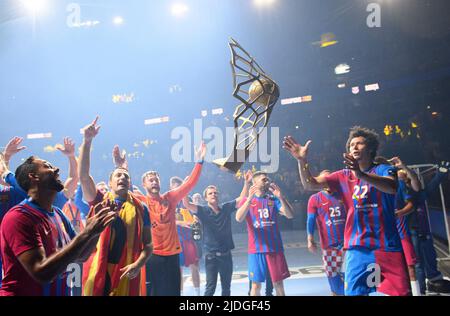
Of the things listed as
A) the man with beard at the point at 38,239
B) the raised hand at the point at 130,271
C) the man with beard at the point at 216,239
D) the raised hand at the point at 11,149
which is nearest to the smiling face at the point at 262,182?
the man with beard at the point at 216,239

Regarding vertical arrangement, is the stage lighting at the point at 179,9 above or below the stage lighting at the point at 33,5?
above

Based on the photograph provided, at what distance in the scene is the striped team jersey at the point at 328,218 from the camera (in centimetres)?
404

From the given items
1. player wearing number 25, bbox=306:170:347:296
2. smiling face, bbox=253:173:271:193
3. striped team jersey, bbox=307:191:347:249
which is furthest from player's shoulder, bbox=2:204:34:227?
striped team jersey, bbox=307:191:347:249

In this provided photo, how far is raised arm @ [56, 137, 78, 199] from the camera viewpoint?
3252 millimetres

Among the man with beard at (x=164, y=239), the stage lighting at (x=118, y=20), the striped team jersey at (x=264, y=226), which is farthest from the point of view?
the stage lighting at (x=118, y=20)

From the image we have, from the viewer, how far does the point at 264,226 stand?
430 centimetres

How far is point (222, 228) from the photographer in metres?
4.30

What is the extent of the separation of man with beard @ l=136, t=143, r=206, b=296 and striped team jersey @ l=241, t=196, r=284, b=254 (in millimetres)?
948

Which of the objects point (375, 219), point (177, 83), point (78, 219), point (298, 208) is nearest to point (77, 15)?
point (177, 83)

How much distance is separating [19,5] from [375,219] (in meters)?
8.36

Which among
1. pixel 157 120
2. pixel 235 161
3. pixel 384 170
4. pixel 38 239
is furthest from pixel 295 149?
pixel 157 120

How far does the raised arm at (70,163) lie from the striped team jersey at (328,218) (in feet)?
8.43

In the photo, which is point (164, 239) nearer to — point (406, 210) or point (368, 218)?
point (368, 218)

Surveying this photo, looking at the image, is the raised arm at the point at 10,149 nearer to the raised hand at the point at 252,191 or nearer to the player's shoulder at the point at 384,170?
the raised hand at the point at 252,191
